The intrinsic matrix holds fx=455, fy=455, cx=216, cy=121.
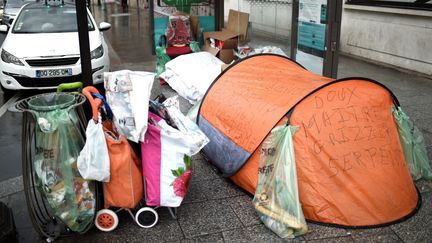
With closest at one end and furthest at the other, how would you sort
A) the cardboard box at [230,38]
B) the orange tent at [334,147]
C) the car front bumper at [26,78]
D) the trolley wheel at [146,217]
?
the orange tent at [334,147]
the trolley wheel at [146,217]
the car front bumper at [26,78]
the cardboard box at [230,38]

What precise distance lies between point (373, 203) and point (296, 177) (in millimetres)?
602

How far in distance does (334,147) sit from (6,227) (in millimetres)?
2445

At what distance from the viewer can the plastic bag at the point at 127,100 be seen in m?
3.27

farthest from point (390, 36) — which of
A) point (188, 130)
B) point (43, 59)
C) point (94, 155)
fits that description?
point (94, 155)

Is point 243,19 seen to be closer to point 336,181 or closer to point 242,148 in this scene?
point 242,148

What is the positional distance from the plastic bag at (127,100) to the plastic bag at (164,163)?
14 cm

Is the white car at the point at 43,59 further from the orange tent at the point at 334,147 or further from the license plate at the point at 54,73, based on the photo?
the orange tent at the point at 334,147

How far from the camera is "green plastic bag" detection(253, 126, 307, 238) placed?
328 cm

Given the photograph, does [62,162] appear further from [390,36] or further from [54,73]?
[390,36]

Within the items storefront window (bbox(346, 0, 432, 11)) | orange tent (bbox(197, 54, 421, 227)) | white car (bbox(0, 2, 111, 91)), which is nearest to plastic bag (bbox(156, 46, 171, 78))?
white car (bbox(0, 2, 111, 91))

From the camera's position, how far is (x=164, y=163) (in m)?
3.39

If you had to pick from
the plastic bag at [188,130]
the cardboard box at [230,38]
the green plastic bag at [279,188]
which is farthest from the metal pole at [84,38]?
the cardboard box at [230,38]

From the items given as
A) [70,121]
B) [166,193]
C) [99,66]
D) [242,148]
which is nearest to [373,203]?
[242,148]

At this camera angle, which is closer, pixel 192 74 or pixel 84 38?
pixel 84 38
